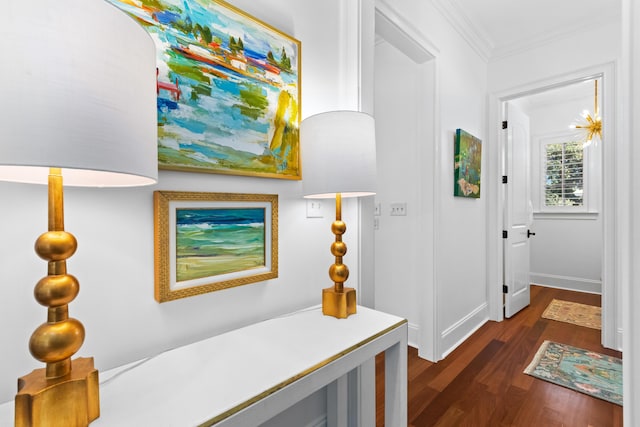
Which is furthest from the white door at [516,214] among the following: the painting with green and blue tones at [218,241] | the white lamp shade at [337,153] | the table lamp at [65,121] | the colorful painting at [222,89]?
the table lamp at [65,121]

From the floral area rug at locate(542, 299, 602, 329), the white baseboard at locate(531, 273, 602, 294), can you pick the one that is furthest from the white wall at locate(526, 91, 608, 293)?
the floral area rug at locate(542, 299, 602, 329)

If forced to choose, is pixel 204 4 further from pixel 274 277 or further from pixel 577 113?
pixel 577 113

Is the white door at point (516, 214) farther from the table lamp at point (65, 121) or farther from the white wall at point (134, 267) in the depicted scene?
the table lamp at point (65, 121)

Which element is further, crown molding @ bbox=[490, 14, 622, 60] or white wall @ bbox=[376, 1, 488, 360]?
crown molding @ bbox=[490, 14, 622, 60]

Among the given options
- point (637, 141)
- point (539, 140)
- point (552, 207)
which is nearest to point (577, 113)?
point (539, 140)

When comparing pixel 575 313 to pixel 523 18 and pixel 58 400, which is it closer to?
pixel 523 18

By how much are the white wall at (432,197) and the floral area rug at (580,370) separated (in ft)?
1.92

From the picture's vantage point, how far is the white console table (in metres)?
0.65

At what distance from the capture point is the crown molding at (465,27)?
237 centimetres

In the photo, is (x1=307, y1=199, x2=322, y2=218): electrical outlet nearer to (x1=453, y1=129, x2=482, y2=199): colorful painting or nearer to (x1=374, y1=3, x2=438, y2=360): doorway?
(x1=374, y1=3, x2=438, y2=360): doorway

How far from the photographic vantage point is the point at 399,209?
258cm

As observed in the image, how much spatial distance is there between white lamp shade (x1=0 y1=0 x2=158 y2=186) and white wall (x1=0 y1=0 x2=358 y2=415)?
36cm

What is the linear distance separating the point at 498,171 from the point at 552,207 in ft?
6.95

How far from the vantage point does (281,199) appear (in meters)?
1.27
